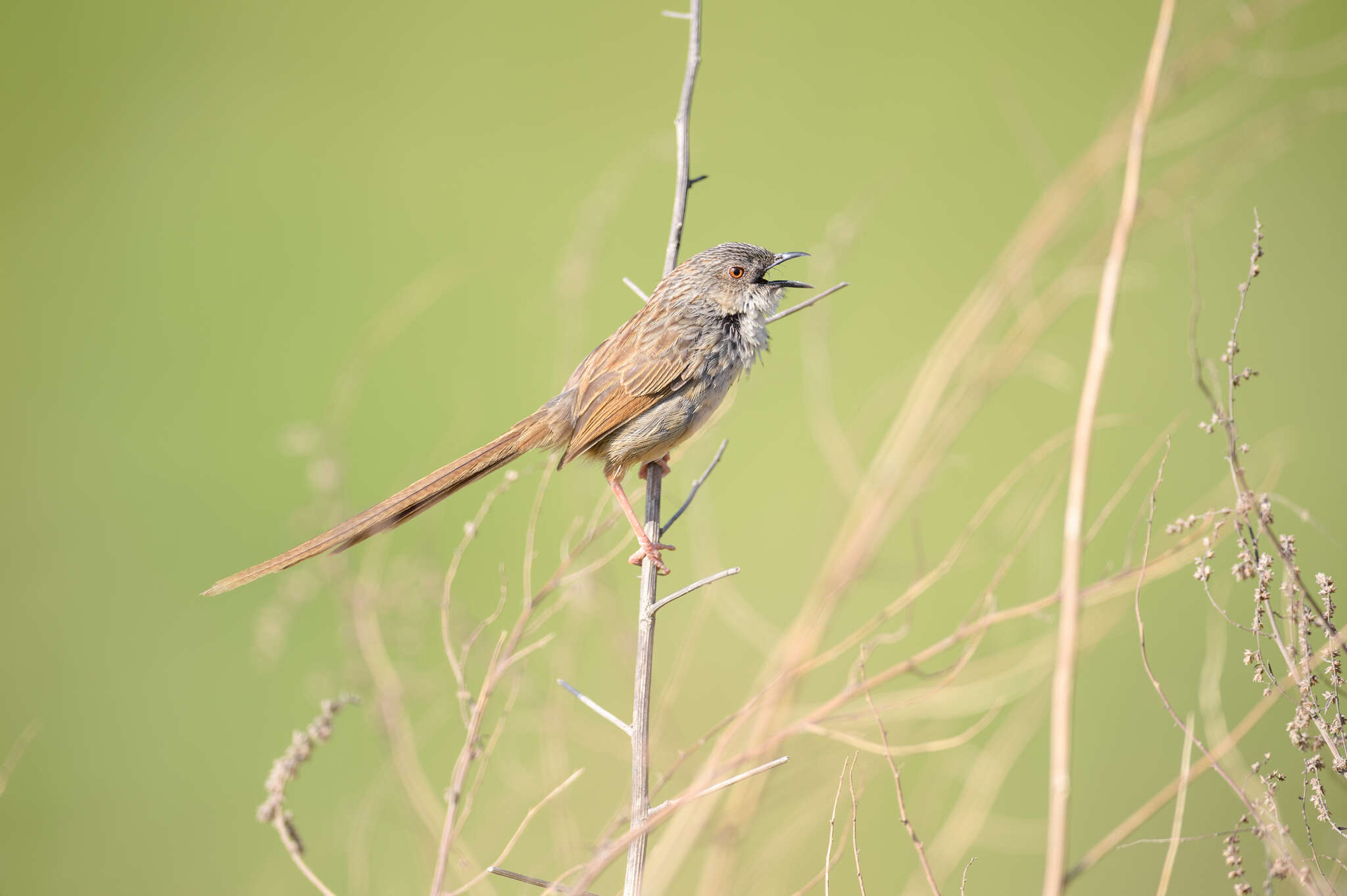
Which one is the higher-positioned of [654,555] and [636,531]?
[636,531]

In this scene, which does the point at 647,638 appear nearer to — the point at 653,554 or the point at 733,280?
the point at 653,554

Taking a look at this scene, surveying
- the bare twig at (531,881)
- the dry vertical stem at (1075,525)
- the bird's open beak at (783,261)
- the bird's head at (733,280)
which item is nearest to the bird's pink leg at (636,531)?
the bird's head at (733,280)

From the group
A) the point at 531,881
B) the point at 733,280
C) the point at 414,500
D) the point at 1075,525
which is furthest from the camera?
the point at 733,280

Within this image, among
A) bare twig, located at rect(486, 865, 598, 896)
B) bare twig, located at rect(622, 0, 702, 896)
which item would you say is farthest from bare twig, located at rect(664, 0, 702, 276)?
bare twig, located at rect(486, 865, 598, 896)

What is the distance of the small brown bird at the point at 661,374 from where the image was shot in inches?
120

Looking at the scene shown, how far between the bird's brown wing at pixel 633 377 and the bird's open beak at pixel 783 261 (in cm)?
40

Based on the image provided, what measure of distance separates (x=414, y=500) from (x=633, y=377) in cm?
88

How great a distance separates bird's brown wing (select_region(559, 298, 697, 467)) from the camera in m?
3.07

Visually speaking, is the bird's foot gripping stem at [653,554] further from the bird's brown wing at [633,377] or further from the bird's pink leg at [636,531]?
the bird's brown wing at [633,377]

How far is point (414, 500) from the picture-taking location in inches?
102

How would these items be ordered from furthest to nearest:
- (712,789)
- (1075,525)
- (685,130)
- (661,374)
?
(661,374) < (685,130) < (712,789) < (1075,525)

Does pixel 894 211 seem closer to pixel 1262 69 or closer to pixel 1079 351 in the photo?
pixel 1079 351

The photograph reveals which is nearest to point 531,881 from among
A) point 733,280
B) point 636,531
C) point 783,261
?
point 636,531

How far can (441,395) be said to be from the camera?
6941mm
